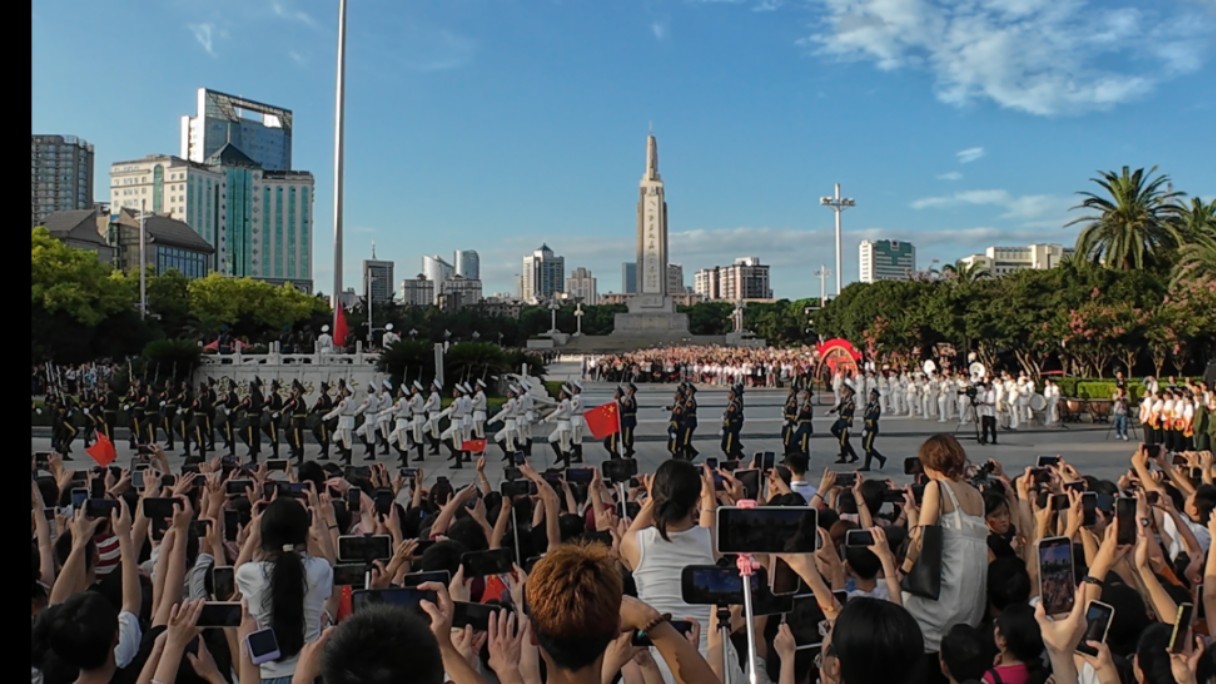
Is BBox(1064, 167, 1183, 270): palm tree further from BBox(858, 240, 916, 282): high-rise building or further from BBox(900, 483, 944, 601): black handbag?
BBox(858, 240, 916, 282): high-rise building

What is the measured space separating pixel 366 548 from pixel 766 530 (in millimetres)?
1862

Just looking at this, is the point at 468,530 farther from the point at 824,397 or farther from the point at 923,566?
the point at 824,397

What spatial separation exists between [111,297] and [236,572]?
4474cm

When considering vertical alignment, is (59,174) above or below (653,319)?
above

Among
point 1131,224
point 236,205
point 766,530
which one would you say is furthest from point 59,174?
point 766,530

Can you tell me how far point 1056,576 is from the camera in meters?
3.36

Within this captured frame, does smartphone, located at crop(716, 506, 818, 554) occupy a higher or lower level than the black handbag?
higher

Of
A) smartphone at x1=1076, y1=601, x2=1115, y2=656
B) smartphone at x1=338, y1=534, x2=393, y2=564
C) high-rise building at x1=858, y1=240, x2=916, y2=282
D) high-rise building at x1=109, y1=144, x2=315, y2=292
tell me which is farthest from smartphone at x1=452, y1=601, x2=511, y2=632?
high-rise building at x1=858, y1=240, x2=916, y2=282

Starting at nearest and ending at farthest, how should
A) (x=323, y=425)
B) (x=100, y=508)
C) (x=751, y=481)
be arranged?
(x=100, y=508)
(x=751, y=481)
(x=323, y=425)

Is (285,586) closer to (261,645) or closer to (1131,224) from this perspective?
(261,645)

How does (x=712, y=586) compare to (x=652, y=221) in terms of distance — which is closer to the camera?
(x=712, y=586)

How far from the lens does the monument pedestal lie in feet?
305

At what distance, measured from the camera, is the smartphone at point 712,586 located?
302 cm

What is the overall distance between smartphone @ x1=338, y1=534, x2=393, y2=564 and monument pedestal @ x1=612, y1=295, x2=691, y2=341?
88.2m
